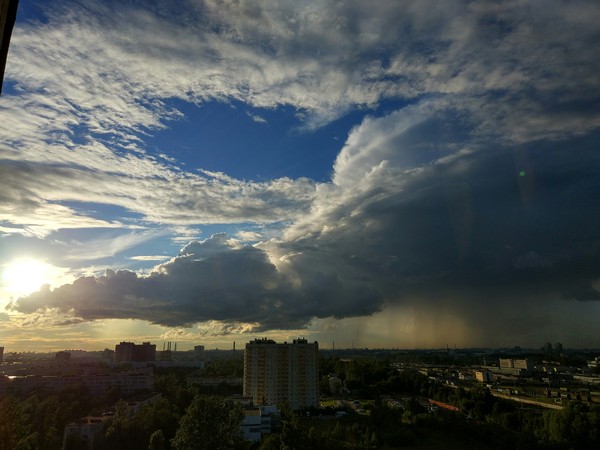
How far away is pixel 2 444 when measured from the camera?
17281mm

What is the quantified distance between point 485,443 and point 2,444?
27255mm

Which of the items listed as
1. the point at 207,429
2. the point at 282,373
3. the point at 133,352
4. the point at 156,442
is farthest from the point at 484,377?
the point at 133,352

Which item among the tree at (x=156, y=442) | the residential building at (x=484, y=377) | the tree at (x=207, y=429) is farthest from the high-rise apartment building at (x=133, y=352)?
the tree at (x=207, y=429)

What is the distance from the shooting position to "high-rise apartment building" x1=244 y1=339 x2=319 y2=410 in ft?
152

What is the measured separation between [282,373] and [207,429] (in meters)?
31.0

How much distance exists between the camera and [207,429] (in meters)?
17.7

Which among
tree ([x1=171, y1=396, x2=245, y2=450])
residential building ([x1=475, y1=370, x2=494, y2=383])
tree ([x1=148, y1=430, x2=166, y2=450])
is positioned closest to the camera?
tree ([x1=171, y1=396, x2=245, y2=450])

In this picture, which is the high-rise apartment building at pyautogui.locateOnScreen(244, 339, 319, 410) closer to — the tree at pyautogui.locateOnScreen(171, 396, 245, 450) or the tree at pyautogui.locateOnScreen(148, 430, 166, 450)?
the tree at pyautogui.locateOnScreen(148, 430, 166, 450)

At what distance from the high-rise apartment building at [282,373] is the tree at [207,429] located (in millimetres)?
29077

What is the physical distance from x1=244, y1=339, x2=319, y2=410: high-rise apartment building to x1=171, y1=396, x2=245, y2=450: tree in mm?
29077

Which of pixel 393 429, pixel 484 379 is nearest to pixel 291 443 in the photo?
pixel 393 429

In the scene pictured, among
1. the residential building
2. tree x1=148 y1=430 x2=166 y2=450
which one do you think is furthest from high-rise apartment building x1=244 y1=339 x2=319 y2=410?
the residential building

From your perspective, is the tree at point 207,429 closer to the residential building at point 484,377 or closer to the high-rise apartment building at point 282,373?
the high-rise apartment building at point 282,373

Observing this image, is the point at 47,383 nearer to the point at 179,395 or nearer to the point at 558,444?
the point at 179,395
